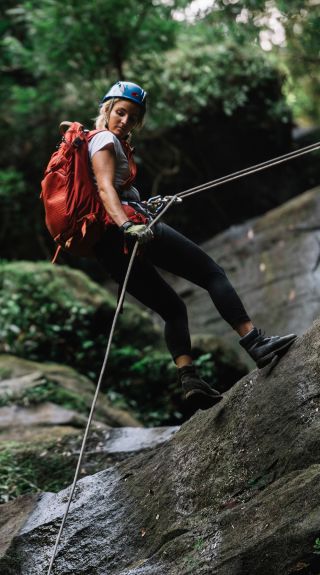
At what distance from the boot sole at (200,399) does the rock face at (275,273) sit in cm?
586

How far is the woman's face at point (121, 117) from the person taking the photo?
14.8ft

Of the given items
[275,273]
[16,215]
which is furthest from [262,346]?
[16,215]

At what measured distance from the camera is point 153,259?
461cm

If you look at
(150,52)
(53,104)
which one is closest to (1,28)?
(53,104)

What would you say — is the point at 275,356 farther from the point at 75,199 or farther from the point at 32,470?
the point at 32,470

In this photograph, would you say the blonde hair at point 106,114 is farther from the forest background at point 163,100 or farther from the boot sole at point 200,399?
the forest background at point 163,100

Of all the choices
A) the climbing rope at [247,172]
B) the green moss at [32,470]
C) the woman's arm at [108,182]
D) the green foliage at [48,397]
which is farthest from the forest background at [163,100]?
the woman's arm at [108,182]

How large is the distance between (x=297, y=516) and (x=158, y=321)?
9.02 meters

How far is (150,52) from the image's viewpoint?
12.4 metres

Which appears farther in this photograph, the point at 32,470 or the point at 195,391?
the point at 32,470

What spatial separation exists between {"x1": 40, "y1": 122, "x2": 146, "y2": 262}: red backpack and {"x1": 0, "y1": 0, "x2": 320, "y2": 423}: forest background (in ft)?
22.8

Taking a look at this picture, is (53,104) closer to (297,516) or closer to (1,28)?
(1,28)

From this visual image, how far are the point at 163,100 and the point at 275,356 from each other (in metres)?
9.24

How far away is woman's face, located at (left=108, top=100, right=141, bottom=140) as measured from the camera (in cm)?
452
